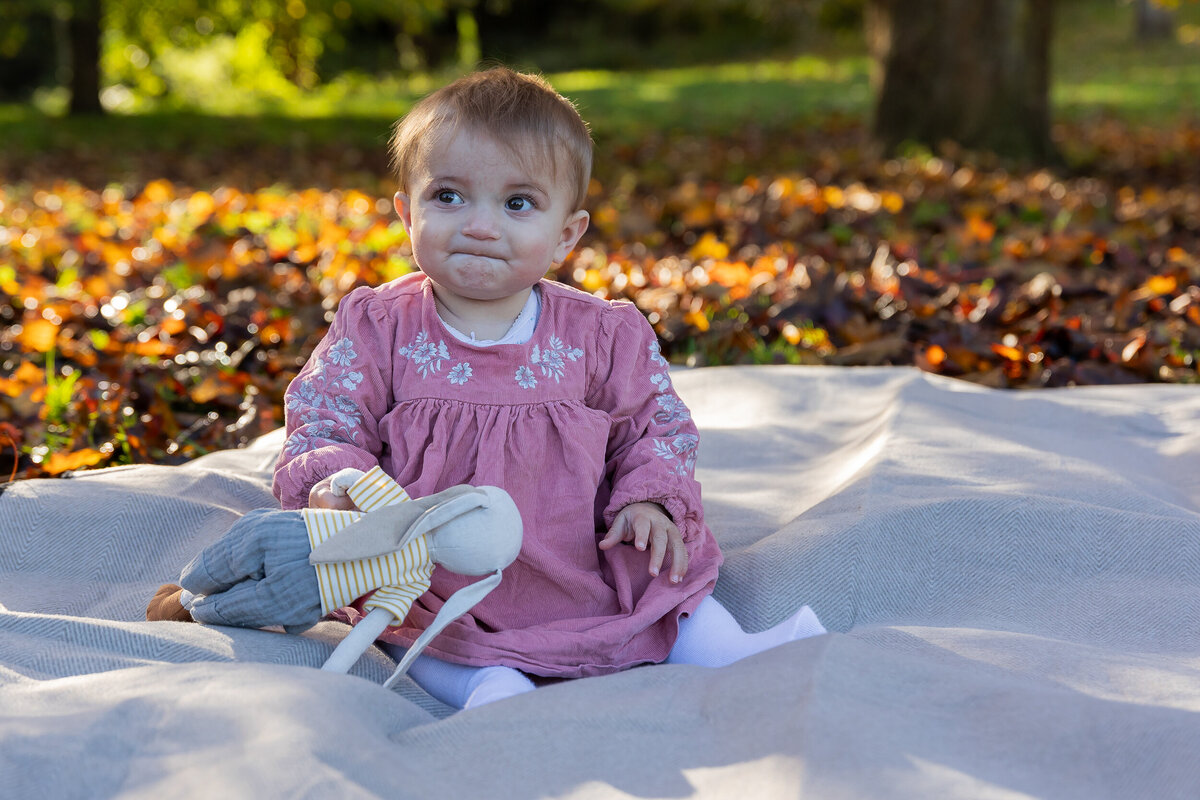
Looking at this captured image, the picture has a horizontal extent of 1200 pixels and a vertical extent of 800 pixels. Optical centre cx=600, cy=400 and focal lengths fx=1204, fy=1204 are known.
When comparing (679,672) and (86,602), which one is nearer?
(679,672)

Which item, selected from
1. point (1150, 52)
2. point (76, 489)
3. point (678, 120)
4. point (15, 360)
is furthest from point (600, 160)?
point (1150, 52)

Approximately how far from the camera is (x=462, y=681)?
1.99 meters

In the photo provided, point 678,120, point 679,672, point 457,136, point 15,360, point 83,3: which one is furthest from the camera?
point 678,120

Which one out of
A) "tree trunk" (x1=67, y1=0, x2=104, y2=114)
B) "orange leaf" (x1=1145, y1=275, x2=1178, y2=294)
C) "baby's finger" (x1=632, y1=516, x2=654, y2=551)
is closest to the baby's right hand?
"baby's finger" (x1=632, y1=516, x2=654, y2=551)

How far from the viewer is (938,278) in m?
4.76

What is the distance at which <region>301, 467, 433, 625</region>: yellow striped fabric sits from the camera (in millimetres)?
1891

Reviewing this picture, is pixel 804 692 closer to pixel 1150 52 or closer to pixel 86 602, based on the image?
pixel 86 602

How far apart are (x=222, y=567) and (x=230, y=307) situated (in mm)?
2506

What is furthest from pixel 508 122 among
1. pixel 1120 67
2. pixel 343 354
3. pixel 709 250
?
pixel 1120 67

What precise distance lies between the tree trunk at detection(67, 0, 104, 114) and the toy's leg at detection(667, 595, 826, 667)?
601 inches

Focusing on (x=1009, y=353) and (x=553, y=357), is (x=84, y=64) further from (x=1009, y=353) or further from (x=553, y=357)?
(x=553, y=357)

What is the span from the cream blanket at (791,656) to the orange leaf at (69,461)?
31cm

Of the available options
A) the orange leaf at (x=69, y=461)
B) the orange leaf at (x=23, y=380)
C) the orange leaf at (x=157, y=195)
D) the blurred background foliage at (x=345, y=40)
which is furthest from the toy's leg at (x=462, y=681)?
the blurred background foliage at (x=345, y=40)

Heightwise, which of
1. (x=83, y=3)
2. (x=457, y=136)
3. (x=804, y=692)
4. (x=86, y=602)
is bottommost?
(x=86, y=602)
